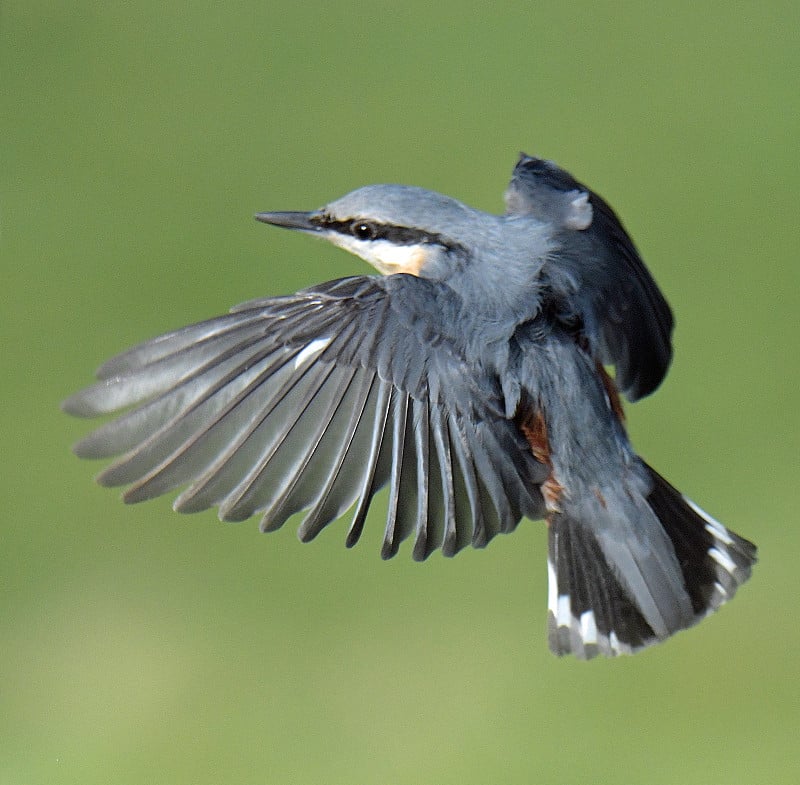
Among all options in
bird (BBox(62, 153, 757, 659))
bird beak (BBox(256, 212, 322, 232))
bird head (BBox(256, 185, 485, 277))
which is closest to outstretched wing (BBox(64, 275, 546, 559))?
bird (BBox(62, 153, 757, 659))

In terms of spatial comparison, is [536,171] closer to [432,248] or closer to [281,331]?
[432,248]

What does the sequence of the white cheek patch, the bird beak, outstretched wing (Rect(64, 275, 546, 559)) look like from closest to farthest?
outstretched wing (Rect(64, 275, 546, 559))
the white cheek patch
the bird beak

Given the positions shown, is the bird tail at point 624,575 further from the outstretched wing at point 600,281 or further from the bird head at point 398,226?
the bird head at point 398,226

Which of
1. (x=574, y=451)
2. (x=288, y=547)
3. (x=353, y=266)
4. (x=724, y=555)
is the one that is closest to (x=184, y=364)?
(x=574, y=451)

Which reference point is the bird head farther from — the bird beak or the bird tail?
the bird tail

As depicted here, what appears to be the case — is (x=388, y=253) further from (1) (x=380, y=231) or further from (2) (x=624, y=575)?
(2) (x=624, y=575)

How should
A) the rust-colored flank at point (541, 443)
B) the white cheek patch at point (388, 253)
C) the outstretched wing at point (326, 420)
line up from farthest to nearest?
the white cheek patch at point (388, 253)
the rust-colored flank at point (541, 443)
the outstretched wing at point (326, 420)

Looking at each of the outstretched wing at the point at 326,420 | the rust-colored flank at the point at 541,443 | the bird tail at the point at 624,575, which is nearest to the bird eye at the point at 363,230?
the outstretched wing at the point at 326,420
